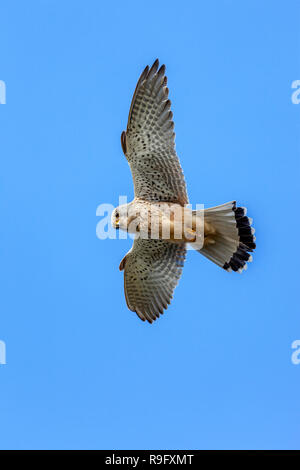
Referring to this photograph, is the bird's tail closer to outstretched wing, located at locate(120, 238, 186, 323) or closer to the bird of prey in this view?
the bird of prey

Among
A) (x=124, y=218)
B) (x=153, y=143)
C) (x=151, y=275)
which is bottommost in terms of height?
(x=151, y=275)

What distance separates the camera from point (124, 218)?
910 centimetres

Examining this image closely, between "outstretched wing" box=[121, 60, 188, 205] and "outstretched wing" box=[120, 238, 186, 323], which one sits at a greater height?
"outstretched wing" box=[121, 60, 188, 205]

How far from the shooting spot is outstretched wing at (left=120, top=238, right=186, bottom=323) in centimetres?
968

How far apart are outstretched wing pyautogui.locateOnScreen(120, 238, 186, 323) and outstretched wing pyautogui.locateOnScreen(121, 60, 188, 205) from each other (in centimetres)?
75

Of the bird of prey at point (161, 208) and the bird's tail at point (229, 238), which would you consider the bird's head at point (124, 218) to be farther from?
the bird's tail at point (229, 238)

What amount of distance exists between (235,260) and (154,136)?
1.73 metres

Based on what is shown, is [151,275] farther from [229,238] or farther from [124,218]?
[229,238]

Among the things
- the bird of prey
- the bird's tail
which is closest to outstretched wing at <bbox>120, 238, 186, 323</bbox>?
the bird of prey

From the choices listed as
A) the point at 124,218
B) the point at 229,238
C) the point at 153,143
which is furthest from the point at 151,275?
the point at 153,143

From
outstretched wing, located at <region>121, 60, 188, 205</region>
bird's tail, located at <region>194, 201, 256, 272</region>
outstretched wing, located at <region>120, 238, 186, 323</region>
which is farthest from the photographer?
outstretched wing, located at <region>120, 238, 186, 323</region>

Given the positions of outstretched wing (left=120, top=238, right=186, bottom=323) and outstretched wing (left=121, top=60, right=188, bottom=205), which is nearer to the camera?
outstretched wing (left=121, top=60, right=188, bottom=205)

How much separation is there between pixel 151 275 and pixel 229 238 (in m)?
1.19
